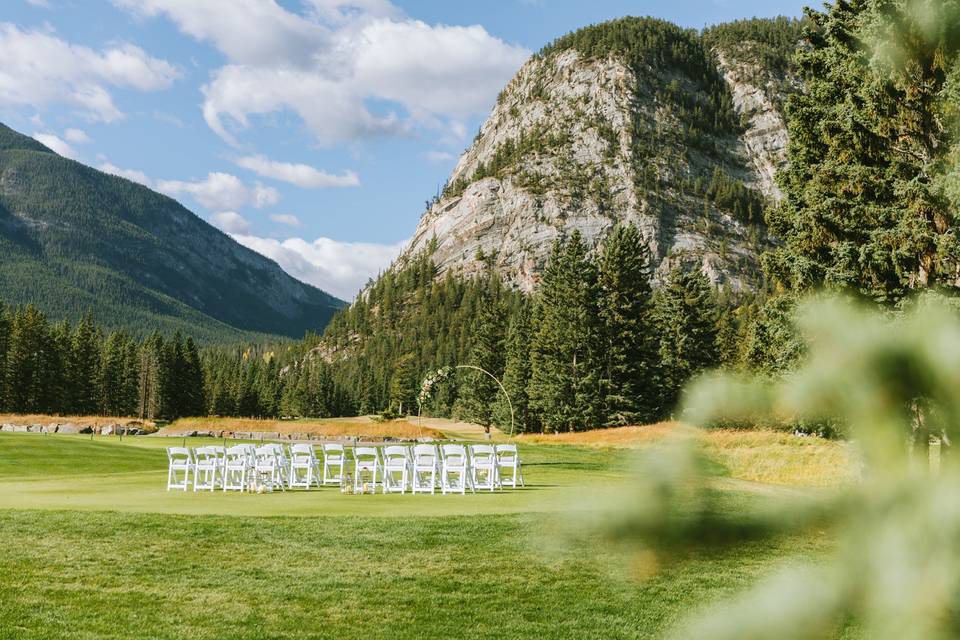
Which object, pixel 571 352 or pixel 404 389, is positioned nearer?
pixel 571 352

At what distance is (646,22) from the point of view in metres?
192

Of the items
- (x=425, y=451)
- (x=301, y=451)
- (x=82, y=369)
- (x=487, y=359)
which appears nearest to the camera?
(x=425, y=451)

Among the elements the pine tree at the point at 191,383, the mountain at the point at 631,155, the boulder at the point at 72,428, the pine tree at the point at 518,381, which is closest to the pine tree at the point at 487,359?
the pine tree at the point at 518,381

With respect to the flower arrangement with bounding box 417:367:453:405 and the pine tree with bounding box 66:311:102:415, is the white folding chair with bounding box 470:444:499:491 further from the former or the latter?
the pine tree with bounding box 66:311:102:415

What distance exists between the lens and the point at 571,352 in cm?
5819

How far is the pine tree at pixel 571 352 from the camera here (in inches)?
2210

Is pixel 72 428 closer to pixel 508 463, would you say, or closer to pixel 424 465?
pixel 424 465

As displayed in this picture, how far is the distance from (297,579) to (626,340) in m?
49.6

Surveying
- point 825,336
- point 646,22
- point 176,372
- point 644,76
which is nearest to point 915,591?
point 825,336

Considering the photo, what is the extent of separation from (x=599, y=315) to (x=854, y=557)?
56658 millimetres

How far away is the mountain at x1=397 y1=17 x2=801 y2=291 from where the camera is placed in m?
154

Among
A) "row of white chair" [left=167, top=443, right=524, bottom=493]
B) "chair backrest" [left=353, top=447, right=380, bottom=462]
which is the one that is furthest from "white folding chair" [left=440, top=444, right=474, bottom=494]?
"chair backrest" [left=353, top=447, right=380, bottom=462]

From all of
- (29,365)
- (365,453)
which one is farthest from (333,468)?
(29,365)

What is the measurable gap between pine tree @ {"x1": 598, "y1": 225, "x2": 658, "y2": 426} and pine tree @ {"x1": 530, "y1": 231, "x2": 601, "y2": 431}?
99 centimetres
